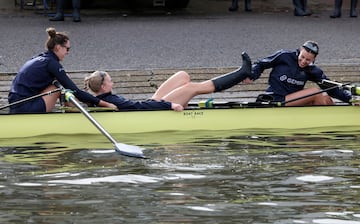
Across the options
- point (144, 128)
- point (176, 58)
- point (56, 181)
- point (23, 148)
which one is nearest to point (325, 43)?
point (176, 58)

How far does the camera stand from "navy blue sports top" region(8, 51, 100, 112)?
38.9 ft

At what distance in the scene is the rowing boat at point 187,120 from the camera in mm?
11703

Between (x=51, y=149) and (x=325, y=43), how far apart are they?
8336 millimetres

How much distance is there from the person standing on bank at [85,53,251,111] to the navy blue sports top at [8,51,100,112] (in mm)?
192

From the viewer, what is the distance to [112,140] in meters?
11.1

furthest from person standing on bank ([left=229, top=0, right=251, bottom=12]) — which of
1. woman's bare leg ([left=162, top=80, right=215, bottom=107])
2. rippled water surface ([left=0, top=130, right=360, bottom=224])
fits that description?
rippled water surface ([left=0, top=130, right=360, bottom=224])

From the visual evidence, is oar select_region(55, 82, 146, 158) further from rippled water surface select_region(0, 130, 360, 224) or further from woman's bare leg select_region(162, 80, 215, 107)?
woman's bare leg select_region(162, 80, 215, 107)

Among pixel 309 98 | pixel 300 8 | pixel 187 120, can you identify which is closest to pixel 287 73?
pixel 309 98

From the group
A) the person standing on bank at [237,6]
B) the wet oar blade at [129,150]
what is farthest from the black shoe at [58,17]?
the wet oar blade at [129,150]

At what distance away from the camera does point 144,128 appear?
11.9 meters

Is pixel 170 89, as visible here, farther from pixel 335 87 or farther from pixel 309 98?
pixel 335 87

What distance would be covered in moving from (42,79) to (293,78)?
307cm

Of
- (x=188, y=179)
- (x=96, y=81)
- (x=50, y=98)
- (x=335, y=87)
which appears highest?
(x=96, y=81)

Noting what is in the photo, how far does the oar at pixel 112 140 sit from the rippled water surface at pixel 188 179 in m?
0.07
